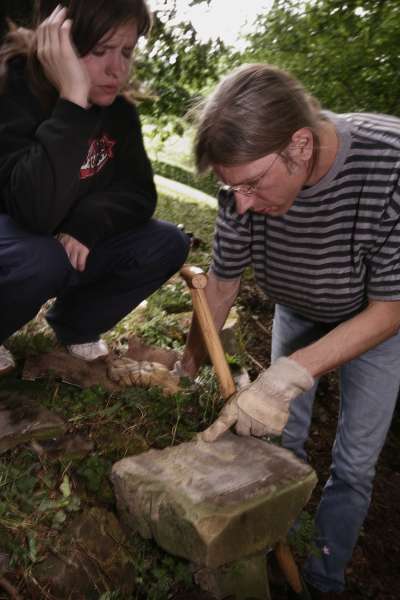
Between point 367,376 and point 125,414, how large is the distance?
1.00 m

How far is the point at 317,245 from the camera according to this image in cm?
189

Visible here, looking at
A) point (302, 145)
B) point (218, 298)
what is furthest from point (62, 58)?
point (218, 298)

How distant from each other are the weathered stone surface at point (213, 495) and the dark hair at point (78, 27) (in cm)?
142

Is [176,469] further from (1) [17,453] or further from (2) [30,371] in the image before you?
(2) [30,371]

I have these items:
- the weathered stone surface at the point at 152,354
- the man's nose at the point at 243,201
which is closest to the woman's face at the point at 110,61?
the man's nose at the point at 243,201

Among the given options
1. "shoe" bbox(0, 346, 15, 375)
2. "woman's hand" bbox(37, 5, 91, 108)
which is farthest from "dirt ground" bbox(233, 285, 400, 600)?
"woman's hand" bbox(37, 5, 91, 108)

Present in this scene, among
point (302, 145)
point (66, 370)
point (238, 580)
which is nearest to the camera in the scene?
point (302, 145)

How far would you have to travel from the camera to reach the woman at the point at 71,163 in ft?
5.99

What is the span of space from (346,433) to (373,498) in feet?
4.09

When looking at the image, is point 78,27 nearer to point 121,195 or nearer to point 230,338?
point 121,195

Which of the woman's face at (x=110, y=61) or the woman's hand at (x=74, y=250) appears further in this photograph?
the woman's hand at (x=74, y=250)

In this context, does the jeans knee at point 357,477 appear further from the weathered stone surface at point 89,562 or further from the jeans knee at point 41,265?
the jeans knee at point 41,265

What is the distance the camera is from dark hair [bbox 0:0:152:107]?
6.02ft

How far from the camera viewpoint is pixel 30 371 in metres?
2.23
